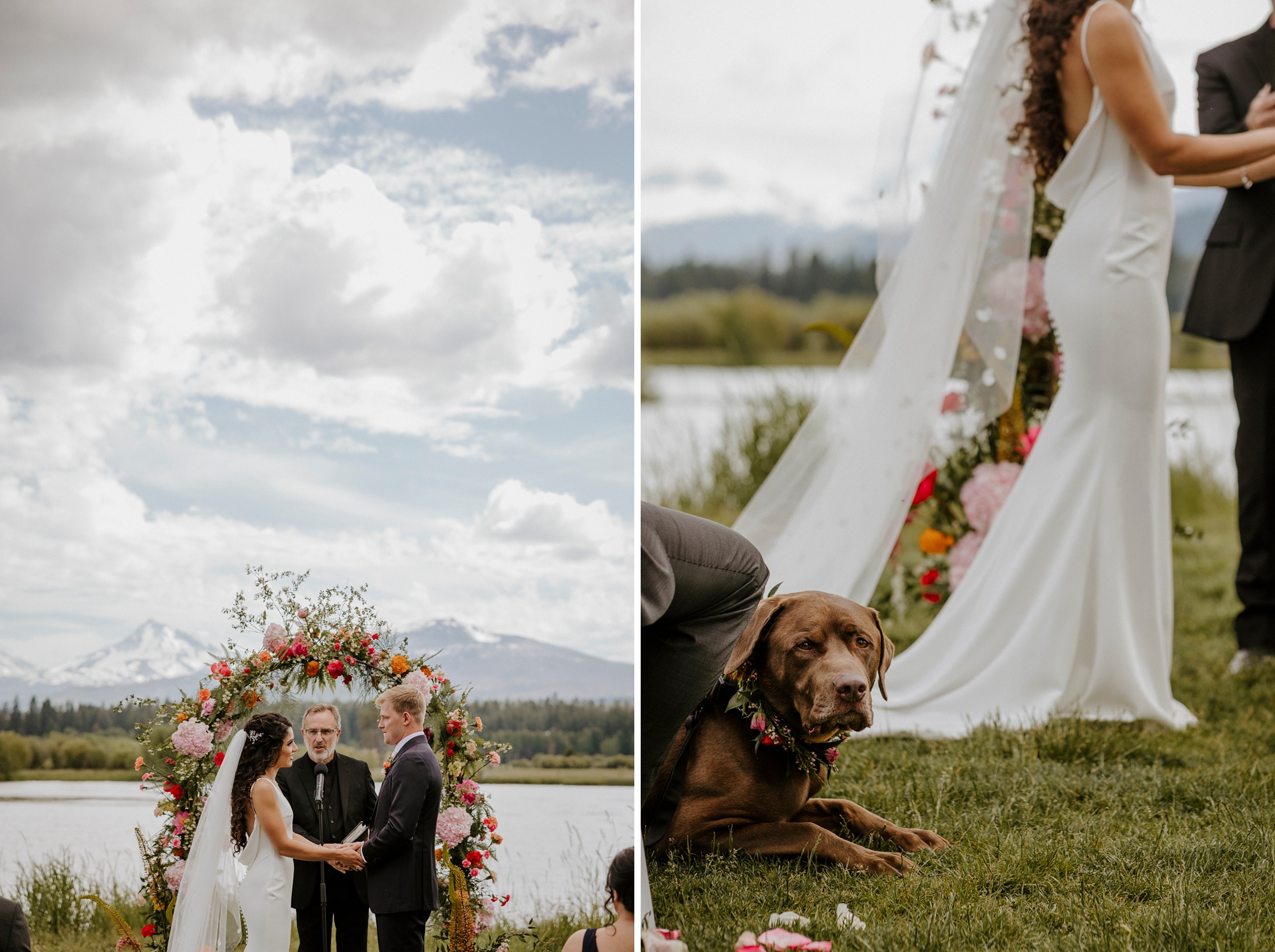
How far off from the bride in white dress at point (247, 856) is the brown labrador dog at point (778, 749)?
606 mm

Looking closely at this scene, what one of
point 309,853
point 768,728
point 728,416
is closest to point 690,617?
point 768,728

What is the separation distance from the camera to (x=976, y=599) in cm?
315

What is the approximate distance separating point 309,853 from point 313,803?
75 mm

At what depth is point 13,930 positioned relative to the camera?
179 cm

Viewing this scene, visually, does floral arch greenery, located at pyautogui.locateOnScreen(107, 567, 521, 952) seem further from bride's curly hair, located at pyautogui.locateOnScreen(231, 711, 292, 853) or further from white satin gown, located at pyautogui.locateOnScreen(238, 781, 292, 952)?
white satin gown, located at pyautogui.locateOnScreen(238, 781, 292, 952)

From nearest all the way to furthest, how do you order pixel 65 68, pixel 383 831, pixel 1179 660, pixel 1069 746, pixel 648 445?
pixel 383 831
pixel 65 68
pixel 1069 746
pixel 1179 660
pixel 648 445

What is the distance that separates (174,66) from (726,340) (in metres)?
6.73

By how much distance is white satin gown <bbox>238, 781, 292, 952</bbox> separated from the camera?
66.9 inches

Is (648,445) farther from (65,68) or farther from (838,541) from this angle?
(65,68)

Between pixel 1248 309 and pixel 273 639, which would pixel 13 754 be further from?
pixel 1248 309

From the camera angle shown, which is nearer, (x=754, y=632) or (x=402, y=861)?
(x=402, y=861)

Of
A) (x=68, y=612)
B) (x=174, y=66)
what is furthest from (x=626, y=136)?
(x=68, y=612)

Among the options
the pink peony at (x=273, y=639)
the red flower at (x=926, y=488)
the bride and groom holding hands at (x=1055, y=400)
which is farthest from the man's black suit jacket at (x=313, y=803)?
the red flower at (x=926, y=488)

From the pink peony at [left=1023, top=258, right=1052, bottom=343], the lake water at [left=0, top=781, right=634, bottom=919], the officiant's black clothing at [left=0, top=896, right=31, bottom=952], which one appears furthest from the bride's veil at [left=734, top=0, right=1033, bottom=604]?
the officiant's black clothing at [left=0, top=896, right=31, bottom=952]
